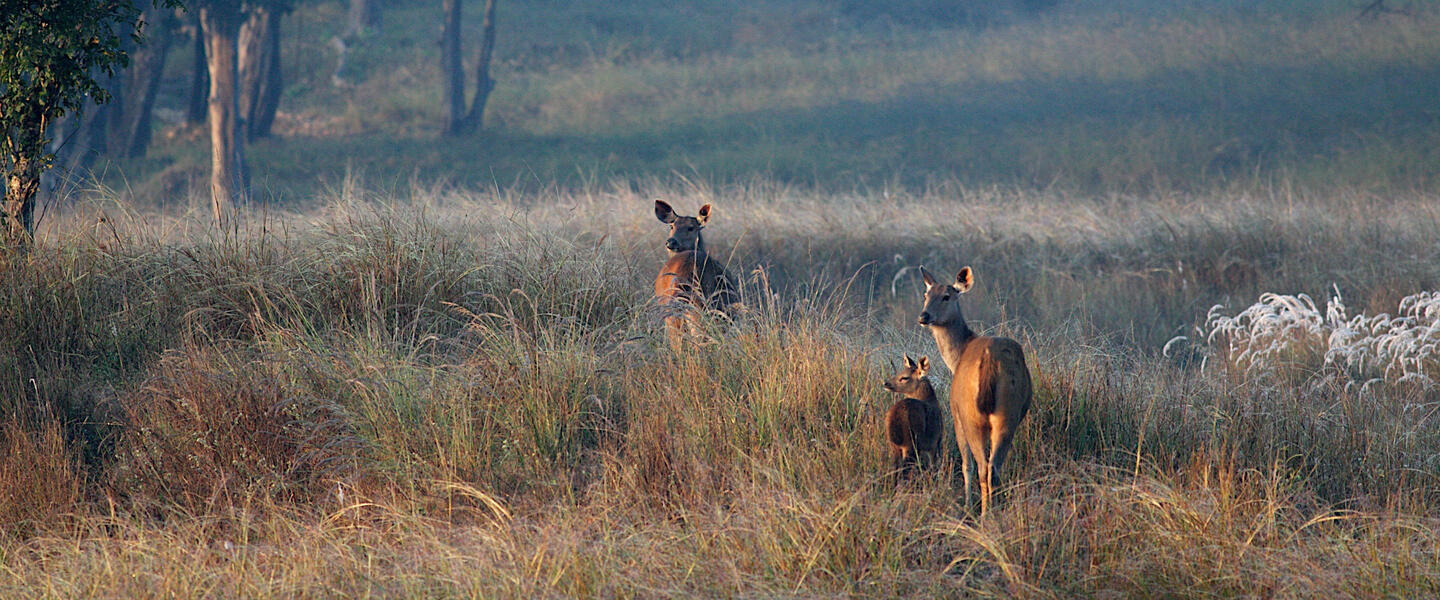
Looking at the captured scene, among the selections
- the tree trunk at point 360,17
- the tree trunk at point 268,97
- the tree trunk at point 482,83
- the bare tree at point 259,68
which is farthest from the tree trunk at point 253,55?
the tree trunk at point 360,17

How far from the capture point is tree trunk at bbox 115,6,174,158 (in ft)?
77.7

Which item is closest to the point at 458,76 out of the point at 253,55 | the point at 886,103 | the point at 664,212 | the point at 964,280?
the point at 253,55

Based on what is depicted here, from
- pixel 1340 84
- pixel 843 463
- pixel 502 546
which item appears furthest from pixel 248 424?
pixel 1340 84

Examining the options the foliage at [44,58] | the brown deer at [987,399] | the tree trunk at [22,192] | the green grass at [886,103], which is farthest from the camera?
the green grass at [886,103]

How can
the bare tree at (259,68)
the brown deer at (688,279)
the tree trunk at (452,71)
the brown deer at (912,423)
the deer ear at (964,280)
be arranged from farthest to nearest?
the tree trunk at (452,71) → the bare tree at (259,68) → the brown deer at (688,279) → the deer ear at (964,280) → the brown deer at (912,423)

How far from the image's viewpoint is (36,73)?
7.55 metres

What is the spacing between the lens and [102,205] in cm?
807

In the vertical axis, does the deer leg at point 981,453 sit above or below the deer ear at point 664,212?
below

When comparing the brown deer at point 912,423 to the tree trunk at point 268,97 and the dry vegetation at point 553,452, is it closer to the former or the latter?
the dry vegetation at point 553,452

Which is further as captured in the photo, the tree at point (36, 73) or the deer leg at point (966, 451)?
the tree at point (36, 73)

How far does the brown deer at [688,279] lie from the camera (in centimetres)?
670

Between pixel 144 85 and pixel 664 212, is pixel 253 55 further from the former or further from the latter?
pixel 664 212

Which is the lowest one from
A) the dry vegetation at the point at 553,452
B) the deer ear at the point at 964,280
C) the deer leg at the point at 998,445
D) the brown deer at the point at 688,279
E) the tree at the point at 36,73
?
the dry vegetation at the point at 553,452

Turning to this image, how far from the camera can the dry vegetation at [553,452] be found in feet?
14.1
